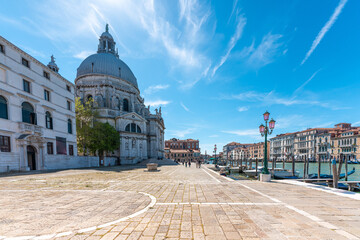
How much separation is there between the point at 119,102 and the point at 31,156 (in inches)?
1002

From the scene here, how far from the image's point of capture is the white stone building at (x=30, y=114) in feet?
47.5

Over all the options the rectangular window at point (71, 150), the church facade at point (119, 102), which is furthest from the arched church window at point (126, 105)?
the rectangular window at point (71, 150)

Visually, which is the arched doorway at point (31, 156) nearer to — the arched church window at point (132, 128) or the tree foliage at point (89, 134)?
the tree foliage at point (89, 134)

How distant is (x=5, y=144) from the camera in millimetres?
14125

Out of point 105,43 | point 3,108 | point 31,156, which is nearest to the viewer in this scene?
point 3,108

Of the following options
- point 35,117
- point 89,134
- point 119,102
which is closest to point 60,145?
point 35,117

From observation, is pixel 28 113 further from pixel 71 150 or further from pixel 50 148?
pixel 71 150

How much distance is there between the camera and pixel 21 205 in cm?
446

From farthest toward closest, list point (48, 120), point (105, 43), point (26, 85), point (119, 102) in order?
1. point (105, 43)
2. point (119, 102)
3. point (48, 120)
4. point (26, 85)

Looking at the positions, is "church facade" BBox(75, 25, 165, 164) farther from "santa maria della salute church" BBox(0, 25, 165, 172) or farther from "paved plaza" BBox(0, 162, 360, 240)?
"paved plaza" BBox(0, 162, 360, 240)

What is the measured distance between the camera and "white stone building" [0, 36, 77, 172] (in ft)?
47.5

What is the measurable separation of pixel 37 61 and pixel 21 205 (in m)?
20.9

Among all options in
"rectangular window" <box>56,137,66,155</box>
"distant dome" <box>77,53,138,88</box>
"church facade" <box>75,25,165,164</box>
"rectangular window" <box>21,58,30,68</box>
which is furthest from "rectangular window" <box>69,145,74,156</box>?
"distant dome" <box>77,53,138,88</box>

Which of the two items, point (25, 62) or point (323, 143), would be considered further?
point (323, 143)
